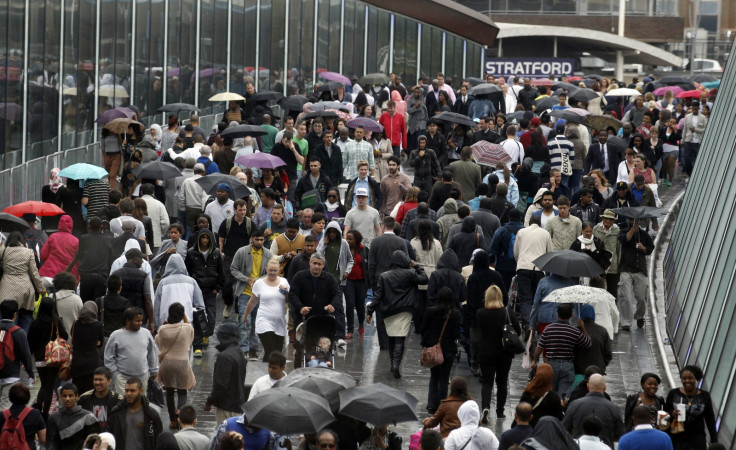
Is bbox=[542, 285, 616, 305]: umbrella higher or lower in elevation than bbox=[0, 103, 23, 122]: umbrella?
lower

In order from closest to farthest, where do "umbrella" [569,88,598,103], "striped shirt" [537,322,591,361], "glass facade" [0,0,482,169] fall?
1. "striped shirt" [537,322,591,361]
2. "glass facade" [0,0,482,169]
3. "umbrella" [569,88,598,103]

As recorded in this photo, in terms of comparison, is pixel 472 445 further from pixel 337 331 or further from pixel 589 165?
pixel 589 165

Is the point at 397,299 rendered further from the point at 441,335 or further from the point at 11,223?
the point at 11,223

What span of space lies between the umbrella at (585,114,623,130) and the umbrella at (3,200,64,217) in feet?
44.1

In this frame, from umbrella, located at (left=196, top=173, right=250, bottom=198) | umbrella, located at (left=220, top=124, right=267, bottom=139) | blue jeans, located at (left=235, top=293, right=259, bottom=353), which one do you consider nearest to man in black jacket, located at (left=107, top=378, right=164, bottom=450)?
blue jeans, located at (left=235, top=293, right=259, bottom=353)

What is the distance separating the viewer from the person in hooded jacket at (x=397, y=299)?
1598 cm

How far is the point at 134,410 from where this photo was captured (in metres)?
12.0

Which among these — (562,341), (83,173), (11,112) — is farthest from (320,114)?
(562,341)

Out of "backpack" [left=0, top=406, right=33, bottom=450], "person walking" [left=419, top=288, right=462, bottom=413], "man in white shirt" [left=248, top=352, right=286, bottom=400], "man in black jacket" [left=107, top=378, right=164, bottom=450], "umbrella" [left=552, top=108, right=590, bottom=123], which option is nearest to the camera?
"backpack" [left=0, top=406, right=33, bottom=450]

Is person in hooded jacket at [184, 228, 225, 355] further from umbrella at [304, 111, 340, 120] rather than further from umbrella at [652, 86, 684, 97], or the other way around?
umbrella at [652, 86, 684, 97]

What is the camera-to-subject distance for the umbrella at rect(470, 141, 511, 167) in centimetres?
2270

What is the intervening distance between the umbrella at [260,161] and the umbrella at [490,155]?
2.97m

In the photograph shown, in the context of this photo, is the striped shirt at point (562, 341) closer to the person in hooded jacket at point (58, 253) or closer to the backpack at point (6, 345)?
the backpack at point (6, 345)

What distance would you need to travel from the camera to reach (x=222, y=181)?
2033 centimetres
